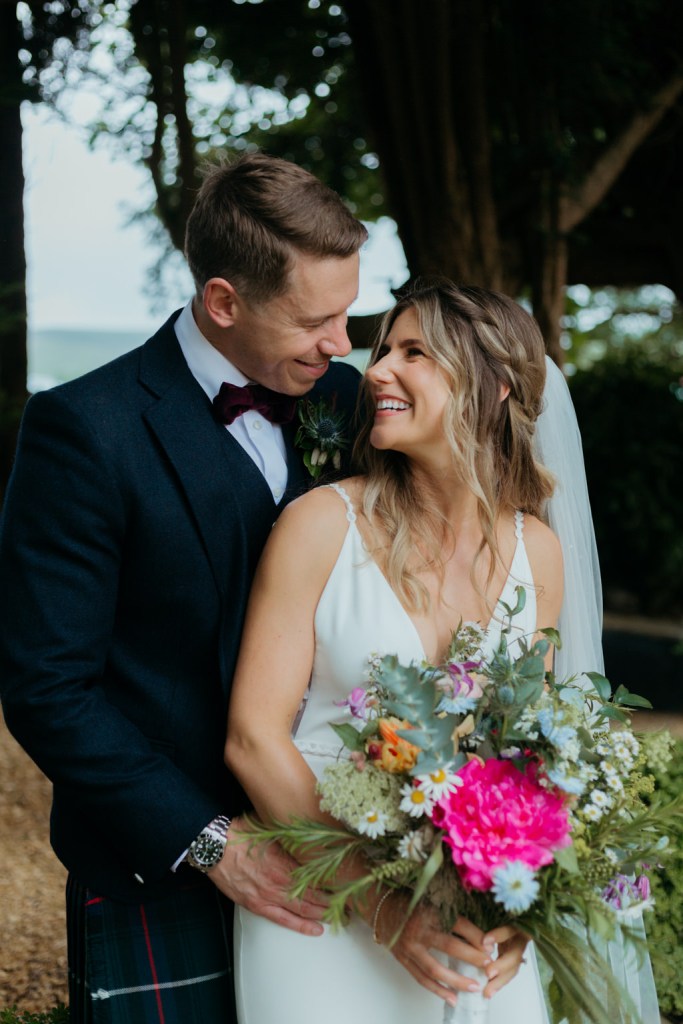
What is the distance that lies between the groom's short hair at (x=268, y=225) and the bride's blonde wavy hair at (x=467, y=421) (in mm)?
287

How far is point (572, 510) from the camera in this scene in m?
2.75

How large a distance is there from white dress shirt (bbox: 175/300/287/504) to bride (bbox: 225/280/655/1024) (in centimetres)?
17

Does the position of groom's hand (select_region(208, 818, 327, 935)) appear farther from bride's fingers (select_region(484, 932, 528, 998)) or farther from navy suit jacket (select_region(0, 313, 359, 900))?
bride's fingers (select_region(484, 932, 528, 998))

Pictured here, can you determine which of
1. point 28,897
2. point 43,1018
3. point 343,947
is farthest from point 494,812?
point 28,897

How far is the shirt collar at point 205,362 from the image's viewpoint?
2375 millimetres

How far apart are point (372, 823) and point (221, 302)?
121 cm

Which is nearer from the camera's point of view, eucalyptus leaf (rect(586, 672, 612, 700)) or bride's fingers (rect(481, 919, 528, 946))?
bride's fingers (rect(481, 919, 528, 946))

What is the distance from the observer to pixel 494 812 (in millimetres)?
1779

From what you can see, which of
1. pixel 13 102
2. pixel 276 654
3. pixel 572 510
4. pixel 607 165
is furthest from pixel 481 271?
pixel 276 654

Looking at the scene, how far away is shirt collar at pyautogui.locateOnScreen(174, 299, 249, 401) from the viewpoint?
238 cm

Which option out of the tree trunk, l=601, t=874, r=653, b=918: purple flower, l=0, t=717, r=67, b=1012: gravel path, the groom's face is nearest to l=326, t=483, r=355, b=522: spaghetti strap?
the groom's face

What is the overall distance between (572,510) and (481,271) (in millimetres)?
3150

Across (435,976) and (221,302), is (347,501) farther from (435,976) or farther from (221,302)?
(435,976)

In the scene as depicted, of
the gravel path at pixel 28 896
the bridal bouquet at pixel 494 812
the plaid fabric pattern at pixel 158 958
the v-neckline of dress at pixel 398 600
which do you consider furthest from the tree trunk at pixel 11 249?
the bridal bouquet at pixel 494 812
